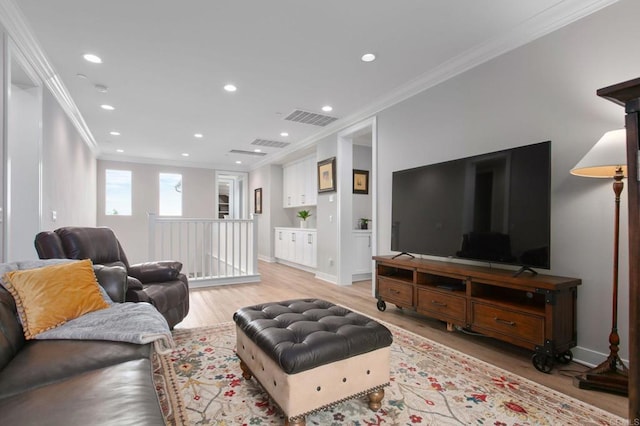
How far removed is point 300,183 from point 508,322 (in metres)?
5.12

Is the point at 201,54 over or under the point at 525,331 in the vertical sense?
over

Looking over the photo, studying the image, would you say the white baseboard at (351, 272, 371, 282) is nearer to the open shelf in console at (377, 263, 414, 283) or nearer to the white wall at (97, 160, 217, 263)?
the open shelf in console at (377, 263, 414, 283)

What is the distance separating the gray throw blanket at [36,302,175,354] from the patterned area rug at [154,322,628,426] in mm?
462

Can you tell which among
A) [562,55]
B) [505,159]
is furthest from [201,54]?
[562,55]

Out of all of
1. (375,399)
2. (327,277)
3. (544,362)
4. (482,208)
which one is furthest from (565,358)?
(327,277)

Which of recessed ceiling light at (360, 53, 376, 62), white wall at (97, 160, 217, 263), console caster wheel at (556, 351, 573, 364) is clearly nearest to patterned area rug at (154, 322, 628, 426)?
console caster wheel at (556, 351, 573, 364)

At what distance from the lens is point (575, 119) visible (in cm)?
221

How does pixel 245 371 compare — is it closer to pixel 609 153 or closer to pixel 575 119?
pixel 609 153

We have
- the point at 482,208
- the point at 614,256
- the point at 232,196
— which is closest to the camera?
the point at 614,256

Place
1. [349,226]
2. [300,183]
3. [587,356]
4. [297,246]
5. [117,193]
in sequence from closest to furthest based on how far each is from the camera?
[587,356]
[349,226]
[297,246]
[300,183]
[117,193]

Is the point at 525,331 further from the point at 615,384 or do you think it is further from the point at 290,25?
the point at 290,25

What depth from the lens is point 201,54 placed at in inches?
113

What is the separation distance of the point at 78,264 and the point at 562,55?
357cm

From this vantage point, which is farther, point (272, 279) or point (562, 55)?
point (272, 279)
